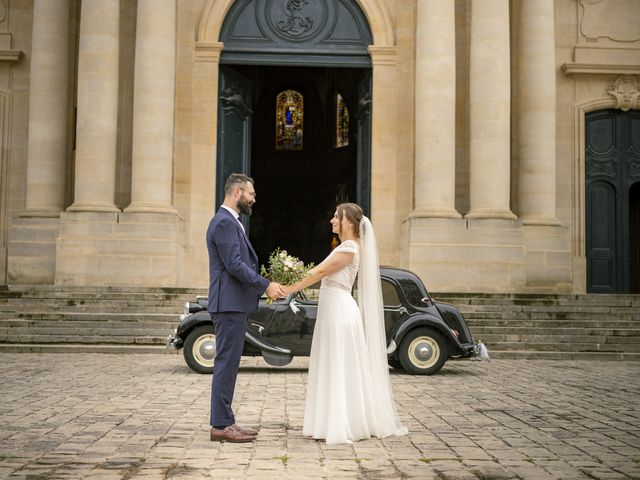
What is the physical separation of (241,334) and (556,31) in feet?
62.6

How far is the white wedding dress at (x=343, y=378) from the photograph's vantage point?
23.4 feet

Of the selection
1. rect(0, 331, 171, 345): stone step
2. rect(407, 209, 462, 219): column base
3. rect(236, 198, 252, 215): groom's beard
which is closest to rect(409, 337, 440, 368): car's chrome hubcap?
rect(0, 331, 171, 345): stone step

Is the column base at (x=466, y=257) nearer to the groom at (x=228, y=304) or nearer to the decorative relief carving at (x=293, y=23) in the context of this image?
the decorative relief carving at (x=293, y=23)

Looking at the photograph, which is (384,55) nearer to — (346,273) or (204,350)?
(204,350)

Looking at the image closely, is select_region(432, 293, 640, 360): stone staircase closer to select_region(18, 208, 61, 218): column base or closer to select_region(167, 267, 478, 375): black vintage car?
select_region(167, 267, 478, 375): black vintage car

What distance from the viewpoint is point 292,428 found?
7680 millimetres

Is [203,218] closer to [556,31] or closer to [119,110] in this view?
[119,110]

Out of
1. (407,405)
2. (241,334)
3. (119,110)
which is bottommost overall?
(407,405)

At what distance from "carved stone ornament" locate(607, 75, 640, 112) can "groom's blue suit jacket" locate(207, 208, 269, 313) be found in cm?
1876

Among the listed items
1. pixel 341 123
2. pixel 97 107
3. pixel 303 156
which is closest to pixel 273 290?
pixel 97 107

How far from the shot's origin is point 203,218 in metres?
22.3

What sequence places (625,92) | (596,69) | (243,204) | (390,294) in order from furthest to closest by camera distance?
(625,92)
(596,69)
(390,294)
(243,204)

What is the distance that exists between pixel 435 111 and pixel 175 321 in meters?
7.99

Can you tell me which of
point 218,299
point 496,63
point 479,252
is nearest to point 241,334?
point 218,299
